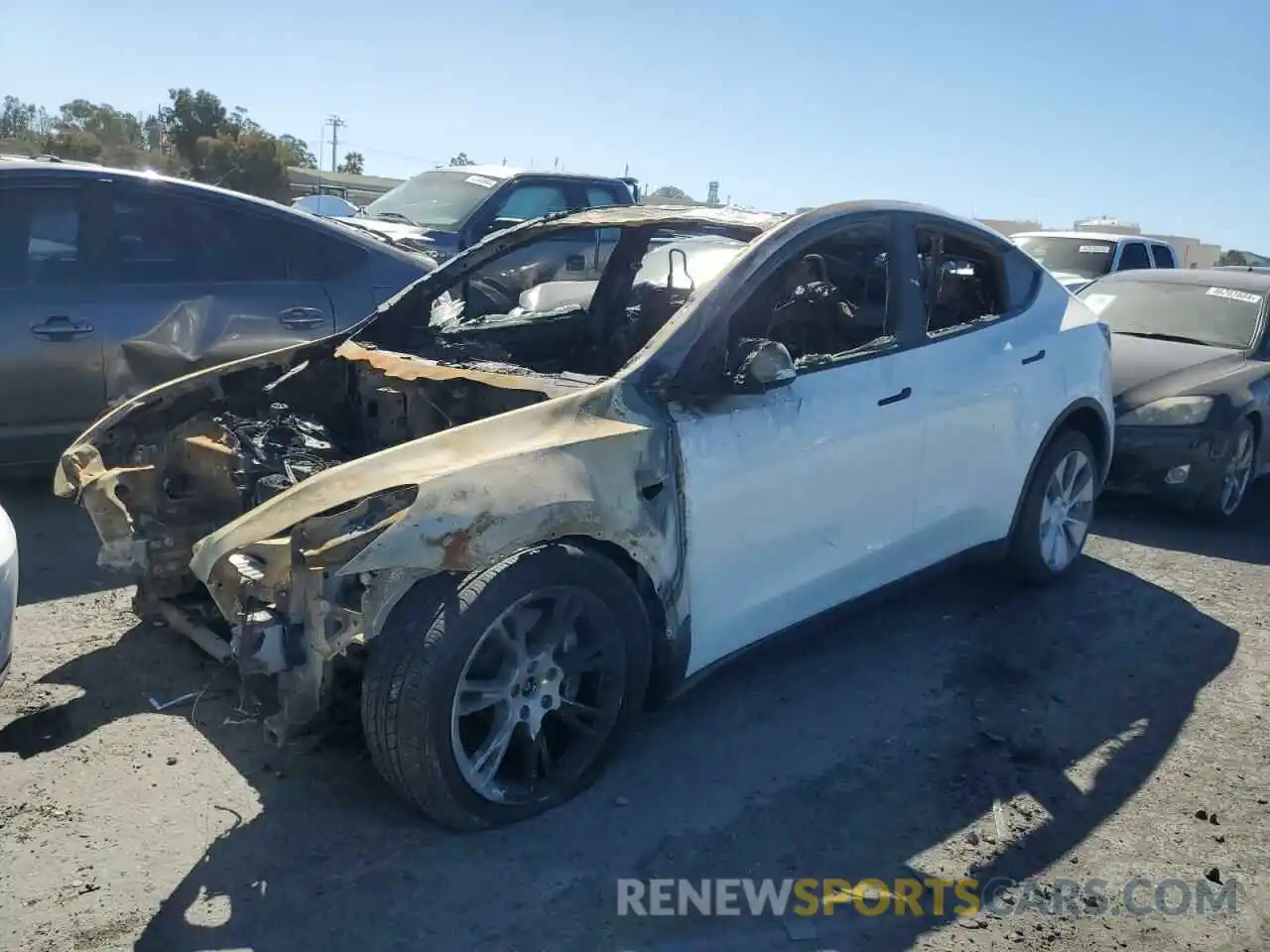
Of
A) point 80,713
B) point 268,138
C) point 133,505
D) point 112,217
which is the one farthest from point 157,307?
point 268,138

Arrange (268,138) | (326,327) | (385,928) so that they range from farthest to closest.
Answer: (268,138), (326,327), (385,928)

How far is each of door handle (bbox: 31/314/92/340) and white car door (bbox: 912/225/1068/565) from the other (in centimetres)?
394

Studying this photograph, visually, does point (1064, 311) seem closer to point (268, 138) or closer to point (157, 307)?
point (157, 307)

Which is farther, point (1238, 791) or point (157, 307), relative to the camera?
point (157, 307)

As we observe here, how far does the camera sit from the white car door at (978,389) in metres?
4.44

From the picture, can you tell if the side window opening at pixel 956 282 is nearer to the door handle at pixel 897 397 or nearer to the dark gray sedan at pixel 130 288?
the door handle at pixel 897 397

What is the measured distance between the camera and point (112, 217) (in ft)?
18.7

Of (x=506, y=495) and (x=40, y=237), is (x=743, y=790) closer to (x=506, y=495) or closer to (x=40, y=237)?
(x=506, y=495)

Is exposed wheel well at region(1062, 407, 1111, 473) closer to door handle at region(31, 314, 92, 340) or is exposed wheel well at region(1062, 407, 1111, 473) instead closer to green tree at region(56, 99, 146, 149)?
door handle at region(31, 314, 92, 340)

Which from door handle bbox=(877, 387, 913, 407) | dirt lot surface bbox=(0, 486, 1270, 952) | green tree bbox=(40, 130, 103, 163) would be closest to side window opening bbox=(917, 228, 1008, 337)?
door handle bbox=(877, 387, 913, 407)

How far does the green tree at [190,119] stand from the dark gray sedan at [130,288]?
118 ft

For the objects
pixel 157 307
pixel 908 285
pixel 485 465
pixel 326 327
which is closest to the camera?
pixel 485 465

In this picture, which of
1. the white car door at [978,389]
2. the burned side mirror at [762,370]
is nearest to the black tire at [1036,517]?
the white car door at [978,389]

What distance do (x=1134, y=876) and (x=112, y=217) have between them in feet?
17.6
